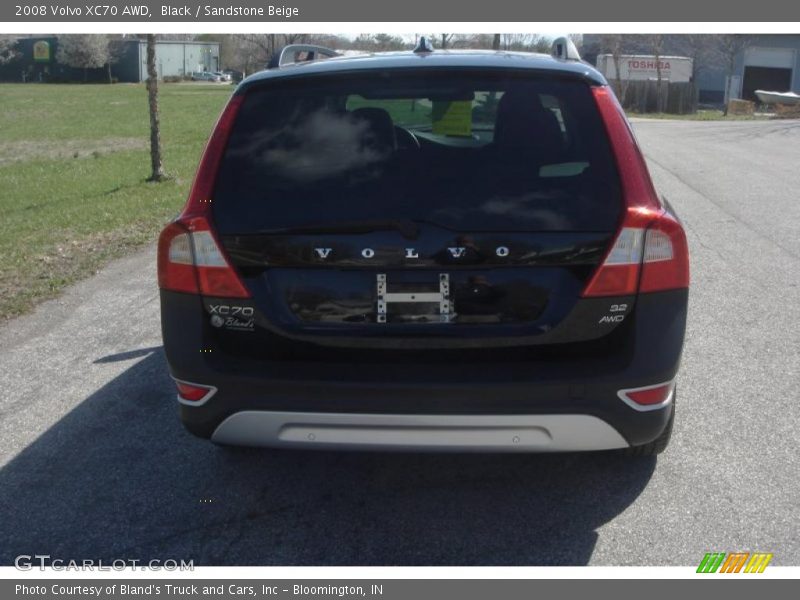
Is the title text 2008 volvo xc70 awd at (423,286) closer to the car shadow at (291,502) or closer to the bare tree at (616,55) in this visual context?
the car shadow at (291,502)

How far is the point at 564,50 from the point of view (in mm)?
4496

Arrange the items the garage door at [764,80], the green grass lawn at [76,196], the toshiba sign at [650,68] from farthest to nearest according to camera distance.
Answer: the garage door at [764,80], the toshiba sign at [650,68], the green grass lawn at [76,196]

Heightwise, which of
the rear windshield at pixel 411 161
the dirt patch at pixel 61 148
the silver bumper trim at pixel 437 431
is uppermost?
the rear windshield at pixel 411 161

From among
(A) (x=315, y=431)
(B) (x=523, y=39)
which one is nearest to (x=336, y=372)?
(A) (x=315, y=431)

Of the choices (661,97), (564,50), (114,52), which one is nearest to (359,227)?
(564,50)

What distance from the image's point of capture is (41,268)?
27.5 ft

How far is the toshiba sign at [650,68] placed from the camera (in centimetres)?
5716

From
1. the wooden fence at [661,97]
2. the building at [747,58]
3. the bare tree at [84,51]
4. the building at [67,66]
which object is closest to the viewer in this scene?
the wooden fence at [661,97]

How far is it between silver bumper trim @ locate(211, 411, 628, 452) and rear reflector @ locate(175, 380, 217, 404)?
14 cm

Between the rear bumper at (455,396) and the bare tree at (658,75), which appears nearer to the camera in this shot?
the rear bumper at (455,396)

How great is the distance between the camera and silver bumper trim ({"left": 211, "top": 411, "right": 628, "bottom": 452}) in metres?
3.44

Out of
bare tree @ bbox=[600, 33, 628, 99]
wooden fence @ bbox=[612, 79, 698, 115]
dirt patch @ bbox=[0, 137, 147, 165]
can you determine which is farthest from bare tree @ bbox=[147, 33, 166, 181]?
wooden fence @ bbox=[612, 79, 698, 115]

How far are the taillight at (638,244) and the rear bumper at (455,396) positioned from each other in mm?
71

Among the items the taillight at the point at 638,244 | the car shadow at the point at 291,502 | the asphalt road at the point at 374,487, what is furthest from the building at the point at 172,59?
the taillight at the point at 638,244
